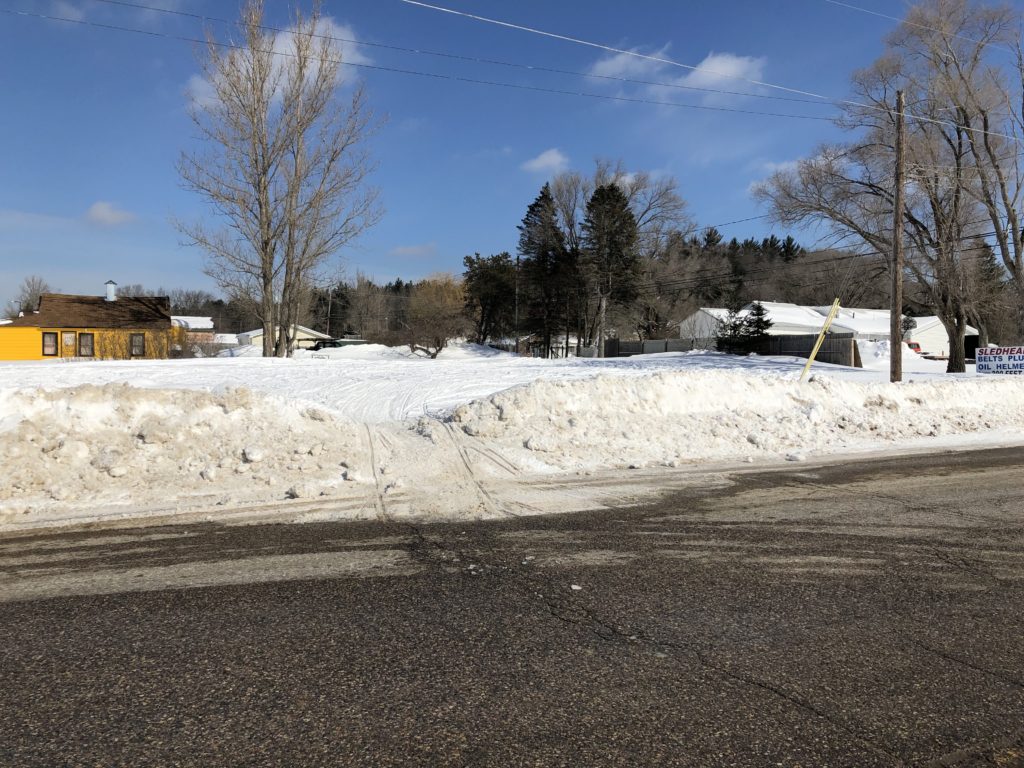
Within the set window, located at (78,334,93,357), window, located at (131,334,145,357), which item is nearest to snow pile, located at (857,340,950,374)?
window, located at (131,334,145,357)

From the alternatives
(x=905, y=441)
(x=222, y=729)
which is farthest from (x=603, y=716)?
(x=905, y=441)

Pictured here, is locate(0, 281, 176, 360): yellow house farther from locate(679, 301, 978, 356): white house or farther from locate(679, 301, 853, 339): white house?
locate(679, 301, 978, 356): white house

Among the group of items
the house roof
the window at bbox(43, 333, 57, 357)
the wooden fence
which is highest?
the house roof

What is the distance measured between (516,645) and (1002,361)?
22.5 meters

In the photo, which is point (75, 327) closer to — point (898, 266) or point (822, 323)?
point (898, 266)

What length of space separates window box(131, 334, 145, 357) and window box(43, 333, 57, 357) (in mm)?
6477

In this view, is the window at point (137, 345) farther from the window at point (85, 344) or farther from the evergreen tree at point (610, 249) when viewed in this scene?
the evergreen tree at point (610, 249)

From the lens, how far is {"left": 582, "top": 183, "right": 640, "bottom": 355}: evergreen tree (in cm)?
5109

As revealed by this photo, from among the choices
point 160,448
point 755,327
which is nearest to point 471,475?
point 160,448

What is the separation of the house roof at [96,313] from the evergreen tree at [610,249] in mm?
30794

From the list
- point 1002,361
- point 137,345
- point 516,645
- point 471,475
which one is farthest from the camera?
point 137,345

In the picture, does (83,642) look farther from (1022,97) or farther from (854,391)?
(1022,97)

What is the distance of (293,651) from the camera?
3.66m

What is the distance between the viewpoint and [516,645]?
147 inches
